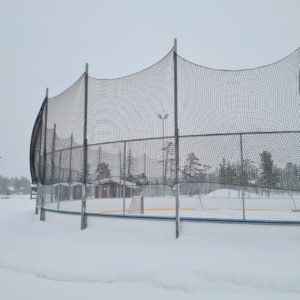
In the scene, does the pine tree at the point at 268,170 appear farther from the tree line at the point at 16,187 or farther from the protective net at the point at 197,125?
the tree line at the point at 16,187

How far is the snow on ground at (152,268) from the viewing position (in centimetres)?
297

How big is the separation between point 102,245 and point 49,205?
4989 millimetres

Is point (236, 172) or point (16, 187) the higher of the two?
point (236, 172)

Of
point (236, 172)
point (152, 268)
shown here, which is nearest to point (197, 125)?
point (236, 172)

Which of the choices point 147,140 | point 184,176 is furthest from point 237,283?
point 147,140

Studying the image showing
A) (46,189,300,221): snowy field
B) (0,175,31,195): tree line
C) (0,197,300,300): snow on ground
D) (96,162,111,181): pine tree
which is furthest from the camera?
(0,175,31,195): tree line

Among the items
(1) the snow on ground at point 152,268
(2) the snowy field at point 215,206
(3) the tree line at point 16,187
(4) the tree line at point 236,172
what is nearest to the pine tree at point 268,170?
(4) the tree line at point 236,172

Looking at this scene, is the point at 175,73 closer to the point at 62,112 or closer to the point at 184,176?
the point at 184,176

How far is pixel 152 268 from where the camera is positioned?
3.55 meters

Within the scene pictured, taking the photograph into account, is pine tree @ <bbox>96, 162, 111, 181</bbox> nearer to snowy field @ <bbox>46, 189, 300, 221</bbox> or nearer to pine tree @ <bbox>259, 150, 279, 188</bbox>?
snowy field @ <bbox>46, 189, 300, 221</bbox>

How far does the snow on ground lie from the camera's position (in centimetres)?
297

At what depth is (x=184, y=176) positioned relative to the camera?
5.32m

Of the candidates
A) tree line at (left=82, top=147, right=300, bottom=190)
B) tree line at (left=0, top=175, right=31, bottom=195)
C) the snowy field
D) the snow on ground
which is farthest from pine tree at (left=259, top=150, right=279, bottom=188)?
tree line at (left=0, top=175, right=31, bottom=195)

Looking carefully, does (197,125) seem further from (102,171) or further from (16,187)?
(16,187)
